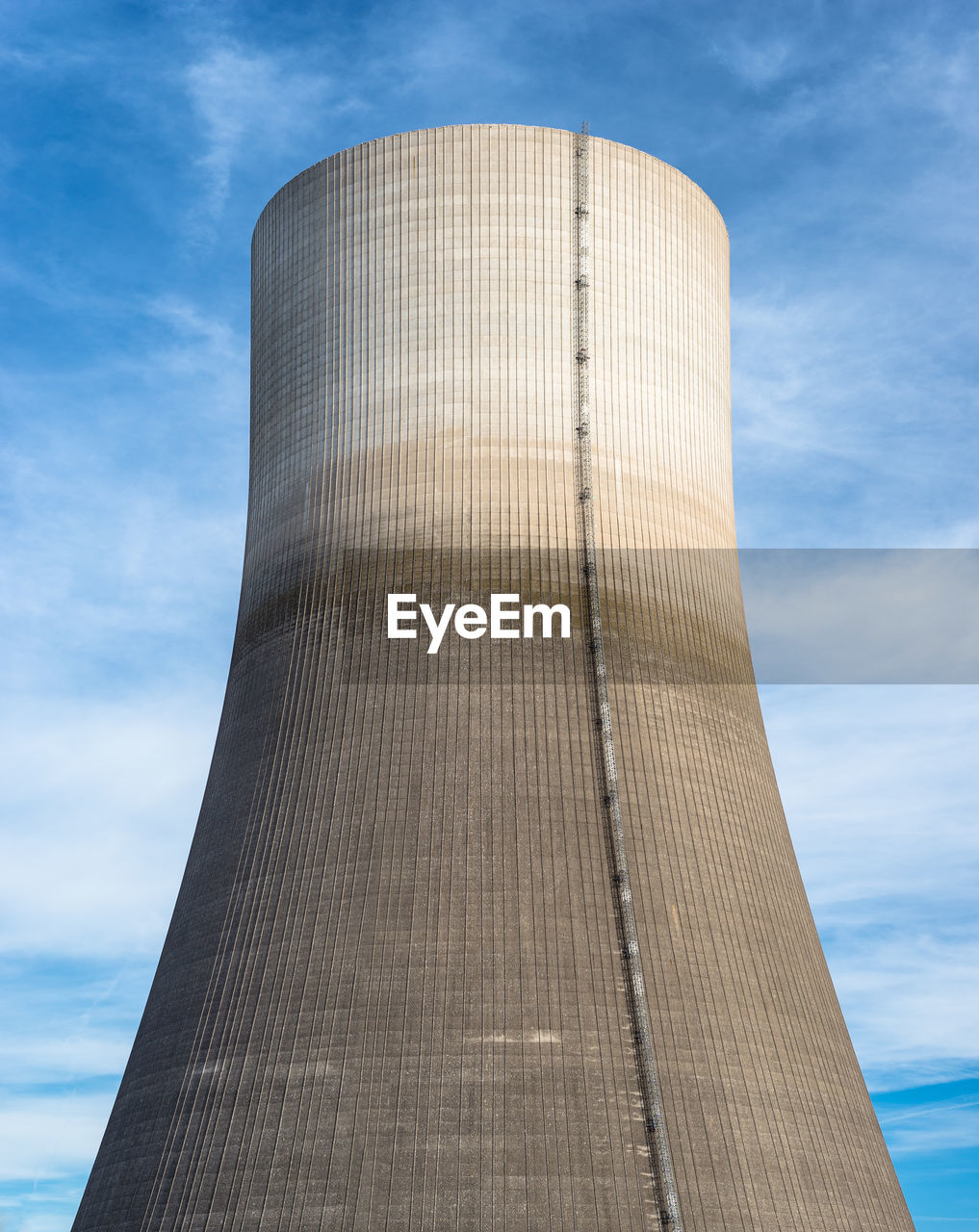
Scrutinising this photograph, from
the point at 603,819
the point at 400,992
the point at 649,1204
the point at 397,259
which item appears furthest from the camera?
the point at 397,259

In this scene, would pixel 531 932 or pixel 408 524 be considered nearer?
pixel 531 932

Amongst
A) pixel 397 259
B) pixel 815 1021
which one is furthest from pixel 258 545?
pixel 815 1021

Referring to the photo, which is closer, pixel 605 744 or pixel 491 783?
pixel 491 783

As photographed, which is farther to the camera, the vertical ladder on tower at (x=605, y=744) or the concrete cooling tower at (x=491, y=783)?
the concrete cooling tower at (x=491, y=783)

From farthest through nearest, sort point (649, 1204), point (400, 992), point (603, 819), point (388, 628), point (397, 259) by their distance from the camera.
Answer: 1. point (397, 259)
2. point (388, 628)
3. point (603, 819)
4. point (400, 992)
5. point (649, 1204)

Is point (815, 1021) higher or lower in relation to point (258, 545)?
lower

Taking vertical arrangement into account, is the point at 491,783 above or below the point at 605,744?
below

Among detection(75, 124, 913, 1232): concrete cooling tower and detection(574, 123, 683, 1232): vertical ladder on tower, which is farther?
detection(75, 124, 913, 1232): concrete cooling tower

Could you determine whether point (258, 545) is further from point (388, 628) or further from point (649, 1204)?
point (649, 1204)
